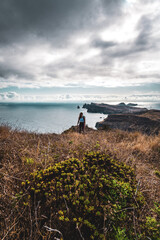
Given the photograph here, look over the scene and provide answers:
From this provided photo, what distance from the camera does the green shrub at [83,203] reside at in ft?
5.46

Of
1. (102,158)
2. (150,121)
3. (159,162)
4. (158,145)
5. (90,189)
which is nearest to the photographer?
(90,189)

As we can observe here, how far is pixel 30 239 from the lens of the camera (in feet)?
5.35

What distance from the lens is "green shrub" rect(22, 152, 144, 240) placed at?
1665 millimetres

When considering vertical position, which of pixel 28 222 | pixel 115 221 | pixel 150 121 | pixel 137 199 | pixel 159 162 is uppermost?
pixel 137 199

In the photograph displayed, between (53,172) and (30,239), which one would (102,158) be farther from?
(30,239)

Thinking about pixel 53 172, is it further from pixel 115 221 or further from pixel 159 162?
pixel 159 162

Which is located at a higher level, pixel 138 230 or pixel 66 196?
pixel 66 196

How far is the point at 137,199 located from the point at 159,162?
4.33 meters

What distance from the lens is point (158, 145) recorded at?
21.6ft

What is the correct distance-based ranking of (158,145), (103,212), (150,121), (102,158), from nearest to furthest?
1. (103,212)
2. (102,158)
3. (158,145)
4. (150,121)

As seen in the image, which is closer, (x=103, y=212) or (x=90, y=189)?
(x=103, y=212)

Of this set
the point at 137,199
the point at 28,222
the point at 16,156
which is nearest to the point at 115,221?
the point at 137,199

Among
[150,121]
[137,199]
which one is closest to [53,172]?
[137,199]

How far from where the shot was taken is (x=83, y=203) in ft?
5.93
